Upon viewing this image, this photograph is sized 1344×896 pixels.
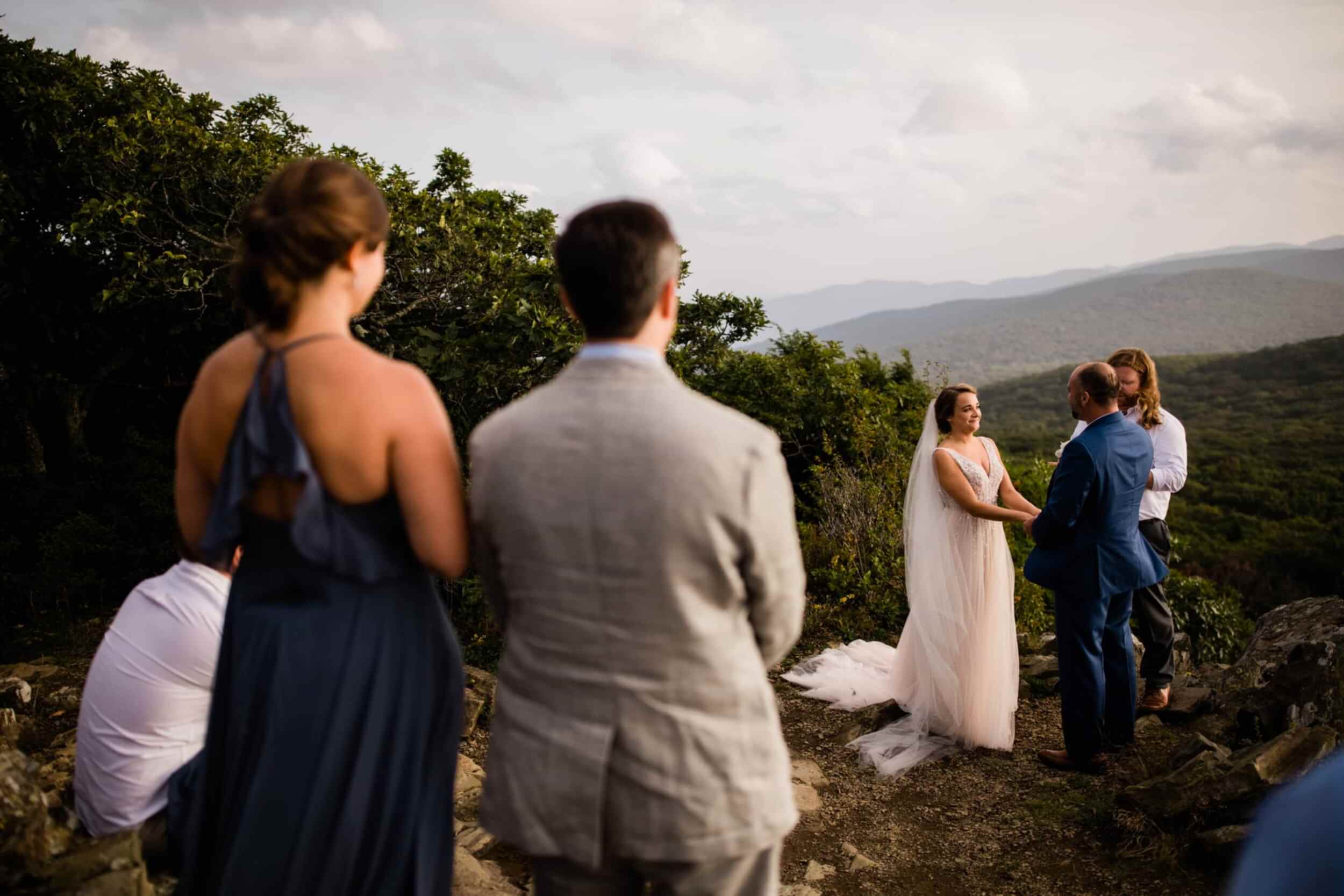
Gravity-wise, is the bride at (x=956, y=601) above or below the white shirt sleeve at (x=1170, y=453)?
below

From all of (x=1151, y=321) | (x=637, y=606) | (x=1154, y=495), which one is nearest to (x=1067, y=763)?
(x=1154, y=495)

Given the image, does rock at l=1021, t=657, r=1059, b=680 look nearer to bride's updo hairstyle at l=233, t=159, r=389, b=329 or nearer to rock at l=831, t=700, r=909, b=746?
rock at l=831, t=700, r=909, b=746

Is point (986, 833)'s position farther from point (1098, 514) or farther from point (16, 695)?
point (16, 695)

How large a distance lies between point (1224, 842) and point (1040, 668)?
8.64 feet

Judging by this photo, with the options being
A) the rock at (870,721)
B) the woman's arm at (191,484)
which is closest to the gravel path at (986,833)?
the rock at (870,721)

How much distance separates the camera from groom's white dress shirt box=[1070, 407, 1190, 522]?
17.2 ft

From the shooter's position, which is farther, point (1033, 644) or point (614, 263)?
point (1033, 644)

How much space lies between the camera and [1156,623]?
5.14 metres

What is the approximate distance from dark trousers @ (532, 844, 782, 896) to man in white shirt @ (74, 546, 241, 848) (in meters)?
1.49

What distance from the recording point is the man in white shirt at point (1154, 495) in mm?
5152

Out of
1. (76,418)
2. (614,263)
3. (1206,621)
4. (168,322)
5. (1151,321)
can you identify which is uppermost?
(1151,321)

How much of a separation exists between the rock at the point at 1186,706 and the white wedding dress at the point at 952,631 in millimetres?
945

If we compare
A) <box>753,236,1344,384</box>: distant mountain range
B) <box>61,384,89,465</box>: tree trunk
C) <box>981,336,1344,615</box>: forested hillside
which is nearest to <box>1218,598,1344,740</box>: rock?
<box>61,384,89,465</box>: tree trunk

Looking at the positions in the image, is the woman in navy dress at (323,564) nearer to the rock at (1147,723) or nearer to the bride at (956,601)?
the bride at (956,601)
